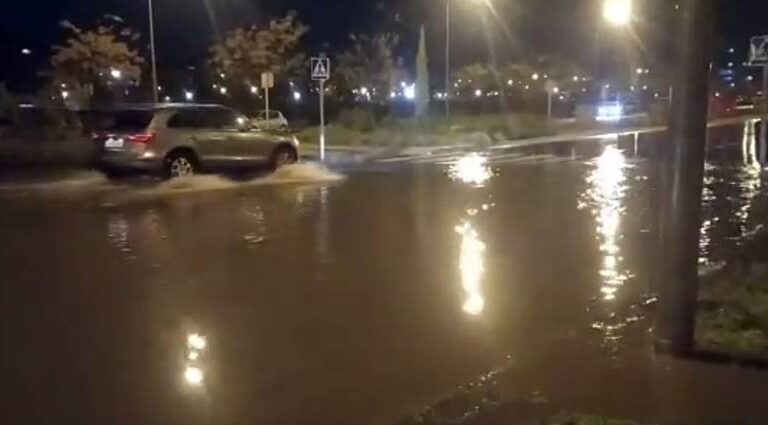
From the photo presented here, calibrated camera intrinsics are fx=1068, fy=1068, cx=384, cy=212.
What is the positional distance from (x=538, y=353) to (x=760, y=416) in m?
1.94

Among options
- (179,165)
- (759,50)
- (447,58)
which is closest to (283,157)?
(179,165)

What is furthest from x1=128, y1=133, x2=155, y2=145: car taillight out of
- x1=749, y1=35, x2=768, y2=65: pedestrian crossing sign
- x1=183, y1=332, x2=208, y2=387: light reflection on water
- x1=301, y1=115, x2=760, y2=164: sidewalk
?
x1=183, y1=332, x2=208, y2=387: light reflection on water

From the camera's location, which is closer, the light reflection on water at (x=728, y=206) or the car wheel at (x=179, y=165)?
the light reflection on water at (x=728, y=206)

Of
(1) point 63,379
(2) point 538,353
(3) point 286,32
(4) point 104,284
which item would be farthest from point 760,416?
(3) point 286,32

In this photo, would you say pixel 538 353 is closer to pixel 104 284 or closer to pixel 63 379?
pixel 63 379

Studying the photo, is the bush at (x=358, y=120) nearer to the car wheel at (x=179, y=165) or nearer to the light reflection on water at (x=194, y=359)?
the car wheel at (x=179, y=165)

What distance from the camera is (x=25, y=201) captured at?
1900cm

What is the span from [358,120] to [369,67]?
20772mm

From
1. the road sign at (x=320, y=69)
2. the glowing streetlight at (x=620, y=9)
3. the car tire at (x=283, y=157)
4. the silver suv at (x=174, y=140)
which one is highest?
the glowing streetlight at (x=620, y=9)

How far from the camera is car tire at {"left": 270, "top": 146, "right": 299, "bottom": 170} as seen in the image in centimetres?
2375

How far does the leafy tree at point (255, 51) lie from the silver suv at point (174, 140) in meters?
26.6

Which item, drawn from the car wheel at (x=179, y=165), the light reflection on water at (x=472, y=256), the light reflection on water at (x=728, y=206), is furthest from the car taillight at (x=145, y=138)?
the light reflection on water at (x=728, y=206)

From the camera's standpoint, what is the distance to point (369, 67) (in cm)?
6344

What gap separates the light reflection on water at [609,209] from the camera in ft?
36.9
